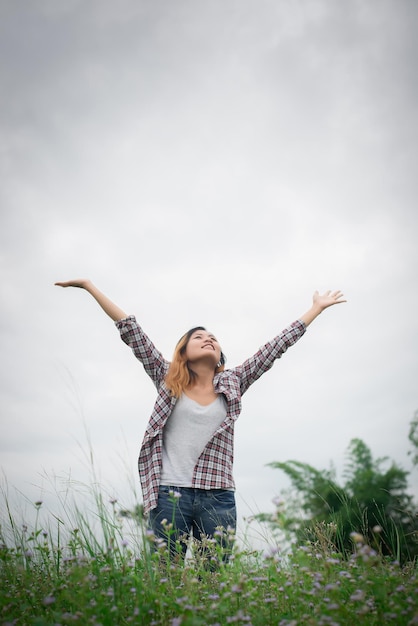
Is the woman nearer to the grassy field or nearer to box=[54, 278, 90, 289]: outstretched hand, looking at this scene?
box=[54, 278, 90, 289]: outstretched hand

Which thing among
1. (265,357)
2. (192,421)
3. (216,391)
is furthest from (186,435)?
(265,357)

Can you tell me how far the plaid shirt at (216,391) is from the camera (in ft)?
12.5

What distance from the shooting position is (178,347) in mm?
4652

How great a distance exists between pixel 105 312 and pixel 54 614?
2532 mm

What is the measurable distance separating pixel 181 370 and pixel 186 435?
2.02ft

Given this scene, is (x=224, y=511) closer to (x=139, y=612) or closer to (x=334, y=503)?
(x=139, y=612)

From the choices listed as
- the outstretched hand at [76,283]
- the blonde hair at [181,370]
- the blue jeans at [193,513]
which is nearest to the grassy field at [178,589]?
the blue jeans at [193,513]

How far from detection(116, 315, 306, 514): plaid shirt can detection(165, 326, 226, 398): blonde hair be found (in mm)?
72

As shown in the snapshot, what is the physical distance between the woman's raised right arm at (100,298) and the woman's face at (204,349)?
70 cm

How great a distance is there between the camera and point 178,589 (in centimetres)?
262

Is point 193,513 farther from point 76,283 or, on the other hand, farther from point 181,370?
point 76,283

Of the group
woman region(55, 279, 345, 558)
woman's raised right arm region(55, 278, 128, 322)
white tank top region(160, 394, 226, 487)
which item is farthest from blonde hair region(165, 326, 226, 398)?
woman's raised right arm region(55, 278, 128, 322)

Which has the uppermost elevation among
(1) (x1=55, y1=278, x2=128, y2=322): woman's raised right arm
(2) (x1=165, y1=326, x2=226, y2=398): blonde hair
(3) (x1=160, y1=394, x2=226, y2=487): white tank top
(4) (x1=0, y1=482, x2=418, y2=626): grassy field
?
(1) (x1=55, y1=278, x2=128, y2=322): woman's raised right arm

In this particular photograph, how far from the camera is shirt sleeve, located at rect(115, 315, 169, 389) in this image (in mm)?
4219
